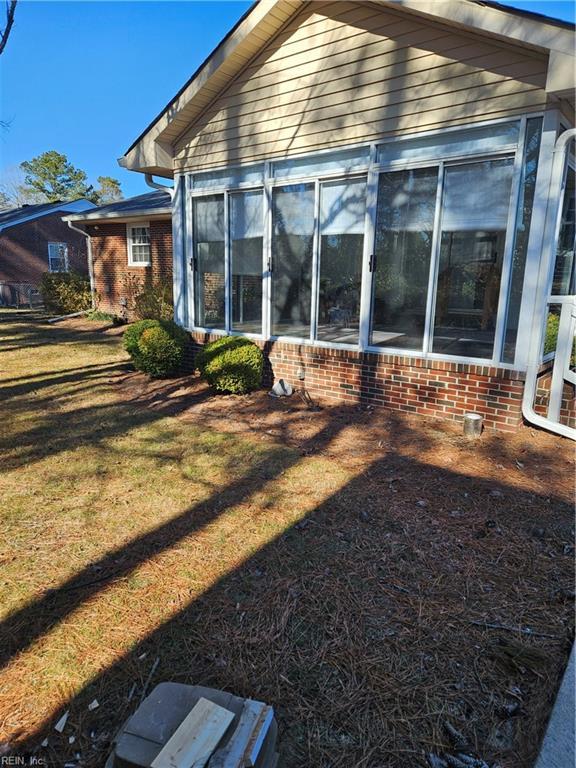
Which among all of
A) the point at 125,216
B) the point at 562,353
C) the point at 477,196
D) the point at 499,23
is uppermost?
the point at 499,23

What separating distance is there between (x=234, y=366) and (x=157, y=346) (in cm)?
161

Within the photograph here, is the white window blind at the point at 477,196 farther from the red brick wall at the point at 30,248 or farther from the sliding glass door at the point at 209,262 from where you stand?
the red brick wall at the point at 30,248

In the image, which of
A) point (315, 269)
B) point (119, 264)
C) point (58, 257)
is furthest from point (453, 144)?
point (58, 257)

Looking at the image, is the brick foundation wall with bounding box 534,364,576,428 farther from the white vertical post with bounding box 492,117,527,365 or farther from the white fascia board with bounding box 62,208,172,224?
the white fascia board with bounding box 62,208,172,224

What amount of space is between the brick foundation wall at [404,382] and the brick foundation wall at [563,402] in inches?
15.3

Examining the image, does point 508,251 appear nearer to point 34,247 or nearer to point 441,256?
point 441,256

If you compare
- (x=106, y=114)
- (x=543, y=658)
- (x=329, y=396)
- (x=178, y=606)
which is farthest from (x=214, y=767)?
(x=106, y=114)

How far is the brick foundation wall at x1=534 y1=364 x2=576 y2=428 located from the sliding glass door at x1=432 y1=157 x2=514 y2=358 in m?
0.77

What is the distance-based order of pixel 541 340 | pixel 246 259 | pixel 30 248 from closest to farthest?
1. pixel 541 340
2. pixel 246 259
3. pixel 30 248

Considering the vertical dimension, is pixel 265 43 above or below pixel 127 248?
above

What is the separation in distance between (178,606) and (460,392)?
3932 millimetres

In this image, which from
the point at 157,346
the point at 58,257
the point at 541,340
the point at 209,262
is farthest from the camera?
the point at 58,257

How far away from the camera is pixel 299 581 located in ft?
8.53

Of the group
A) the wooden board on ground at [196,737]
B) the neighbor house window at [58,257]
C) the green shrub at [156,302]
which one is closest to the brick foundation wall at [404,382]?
the wooden board on ground at [196,737]
